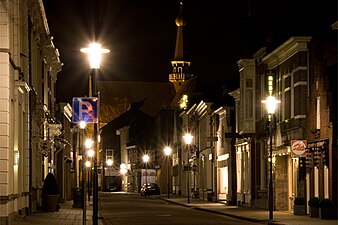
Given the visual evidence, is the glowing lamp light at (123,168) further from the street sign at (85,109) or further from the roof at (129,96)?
the street sign at (85,109)

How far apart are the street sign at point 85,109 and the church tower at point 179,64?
4132 inches

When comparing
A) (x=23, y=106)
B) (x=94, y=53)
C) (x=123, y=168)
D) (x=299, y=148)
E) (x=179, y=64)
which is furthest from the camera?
(x=179, y=64)

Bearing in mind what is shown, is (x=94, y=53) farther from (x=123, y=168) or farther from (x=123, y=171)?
(x=123, y=171)

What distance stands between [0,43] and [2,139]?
135 inches

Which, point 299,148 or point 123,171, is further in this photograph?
point 123,171

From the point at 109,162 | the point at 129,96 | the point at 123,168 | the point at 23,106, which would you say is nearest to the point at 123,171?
the point at 123,168

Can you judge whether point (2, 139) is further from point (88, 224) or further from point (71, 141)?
point (71, 141)

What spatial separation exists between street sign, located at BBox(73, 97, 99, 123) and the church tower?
105 m

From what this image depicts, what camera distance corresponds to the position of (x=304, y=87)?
3684cm

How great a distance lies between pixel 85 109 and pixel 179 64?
362 ft

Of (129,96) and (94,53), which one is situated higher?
(129,96)

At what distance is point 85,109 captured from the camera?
21.7 m

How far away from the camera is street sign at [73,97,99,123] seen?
21.6m

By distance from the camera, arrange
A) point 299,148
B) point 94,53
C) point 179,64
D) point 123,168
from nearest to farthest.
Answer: point 94,53 < point 299,148 < point 123,168 < point 179,64
